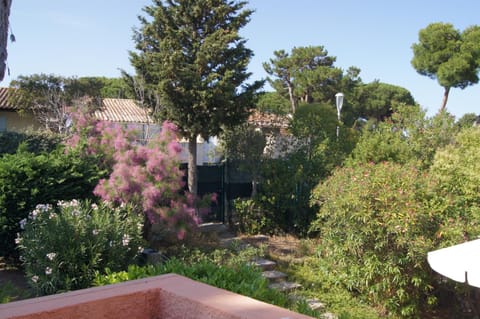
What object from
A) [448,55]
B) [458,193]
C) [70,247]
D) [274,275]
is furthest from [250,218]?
[448,55]

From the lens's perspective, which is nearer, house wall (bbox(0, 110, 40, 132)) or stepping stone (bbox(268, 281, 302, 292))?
stepping stone (bbox(268, 281, 302, 292))

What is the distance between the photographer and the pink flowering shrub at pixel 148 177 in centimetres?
800

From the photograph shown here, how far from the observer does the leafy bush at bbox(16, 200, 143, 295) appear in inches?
242

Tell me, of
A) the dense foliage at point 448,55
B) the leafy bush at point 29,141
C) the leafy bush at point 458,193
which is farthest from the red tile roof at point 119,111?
the leafy bush at point 458,193

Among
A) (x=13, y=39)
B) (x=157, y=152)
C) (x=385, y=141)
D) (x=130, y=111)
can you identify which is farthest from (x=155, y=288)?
(x=130, y=111)

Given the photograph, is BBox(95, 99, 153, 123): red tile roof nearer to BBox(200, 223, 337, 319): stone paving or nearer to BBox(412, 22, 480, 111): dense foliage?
BBox(200, 223, 337, 319): stone paving

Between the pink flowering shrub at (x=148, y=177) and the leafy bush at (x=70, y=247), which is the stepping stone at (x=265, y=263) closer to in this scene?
the pink flowering shrub at (x=148, y=177)

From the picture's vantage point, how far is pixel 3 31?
3.75 m

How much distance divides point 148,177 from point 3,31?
Result: 15.3 ft

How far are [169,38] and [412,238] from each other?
7.20 metres

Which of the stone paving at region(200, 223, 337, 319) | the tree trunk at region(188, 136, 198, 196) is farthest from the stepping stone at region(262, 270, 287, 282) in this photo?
the tree trunk at region(188, 136, 198, 196)

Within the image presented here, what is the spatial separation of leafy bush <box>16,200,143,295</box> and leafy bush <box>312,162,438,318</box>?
12.0 ft

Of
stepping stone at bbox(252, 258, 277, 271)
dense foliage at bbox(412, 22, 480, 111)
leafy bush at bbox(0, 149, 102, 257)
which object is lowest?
stepping stone at bbox(252, 258, 277, 271)

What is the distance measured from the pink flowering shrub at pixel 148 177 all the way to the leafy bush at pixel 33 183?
1.45ft
